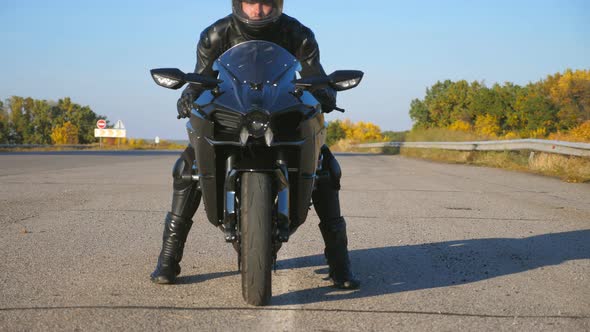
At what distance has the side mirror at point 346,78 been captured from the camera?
178 inches

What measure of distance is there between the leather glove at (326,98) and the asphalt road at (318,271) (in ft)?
3.80

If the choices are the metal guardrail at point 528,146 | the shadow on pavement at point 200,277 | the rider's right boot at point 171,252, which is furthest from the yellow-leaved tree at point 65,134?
the rider's right boot at point 171,252

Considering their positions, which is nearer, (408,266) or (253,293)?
(253,293)

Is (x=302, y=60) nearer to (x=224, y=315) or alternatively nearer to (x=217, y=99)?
(x=217, y=99)

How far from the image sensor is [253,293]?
4.08m

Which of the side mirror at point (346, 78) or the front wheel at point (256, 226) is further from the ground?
the side mirror at point (346, 78)

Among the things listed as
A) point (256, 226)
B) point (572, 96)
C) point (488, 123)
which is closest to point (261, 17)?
point (256, 226)

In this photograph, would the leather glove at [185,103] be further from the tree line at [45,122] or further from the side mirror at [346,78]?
the tree line at [45,122]

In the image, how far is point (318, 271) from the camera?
17.9ft

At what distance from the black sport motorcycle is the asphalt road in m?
0.42

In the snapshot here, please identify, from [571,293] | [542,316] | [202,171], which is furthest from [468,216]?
[202,171]

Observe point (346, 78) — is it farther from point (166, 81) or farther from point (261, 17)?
point (166, 81)

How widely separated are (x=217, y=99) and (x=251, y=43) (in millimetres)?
528

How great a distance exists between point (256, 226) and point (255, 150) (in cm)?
43
